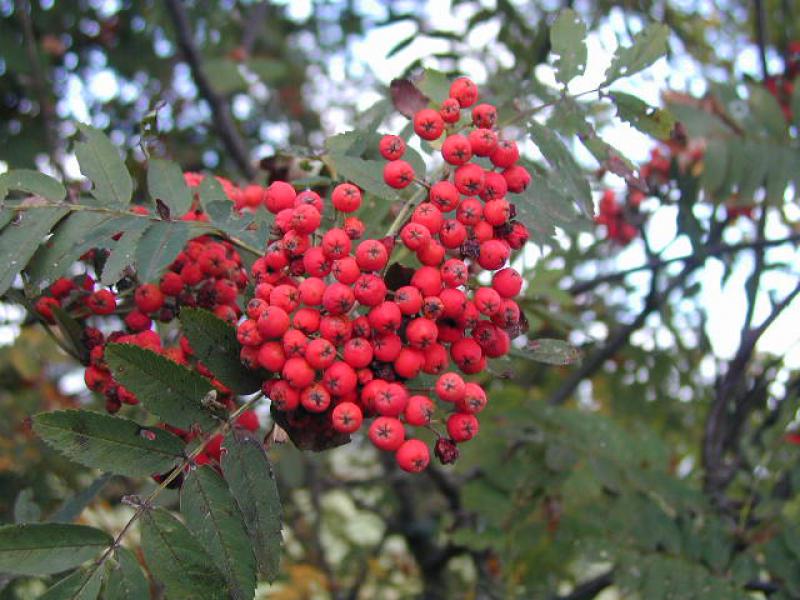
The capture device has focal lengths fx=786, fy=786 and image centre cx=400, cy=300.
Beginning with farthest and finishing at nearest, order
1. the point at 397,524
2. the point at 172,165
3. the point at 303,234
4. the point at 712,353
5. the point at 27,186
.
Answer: the point at 397,524, the point at 712,353, the point at 172,165, the point at 27,186, the point at 303,234

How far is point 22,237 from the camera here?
146 centimetres

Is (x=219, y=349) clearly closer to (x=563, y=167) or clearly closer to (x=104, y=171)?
(x=104, y=171)

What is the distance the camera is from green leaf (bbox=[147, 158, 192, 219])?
1.63 metres

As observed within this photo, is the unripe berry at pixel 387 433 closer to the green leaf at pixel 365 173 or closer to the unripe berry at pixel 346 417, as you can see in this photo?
the unripe berry at pixel 346 417

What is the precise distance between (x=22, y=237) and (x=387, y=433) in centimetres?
78

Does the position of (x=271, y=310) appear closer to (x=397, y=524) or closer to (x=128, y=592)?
(x=128, y=592)

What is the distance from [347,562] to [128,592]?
3146 millimetres


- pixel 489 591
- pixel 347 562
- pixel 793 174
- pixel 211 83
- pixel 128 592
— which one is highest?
pixel 793 174

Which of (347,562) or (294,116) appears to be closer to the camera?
(347,562)

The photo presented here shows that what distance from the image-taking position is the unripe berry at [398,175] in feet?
4.82

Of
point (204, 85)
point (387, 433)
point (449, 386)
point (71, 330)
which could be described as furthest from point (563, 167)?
point (204, 85)

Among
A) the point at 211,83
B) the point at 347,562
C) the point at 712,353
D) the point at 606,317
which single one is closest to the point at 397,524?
the point at 347,562

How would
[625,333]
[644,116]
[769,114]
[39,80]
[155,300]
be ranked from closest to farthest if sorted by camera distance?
[155,300], [644,116], [769,114], [625,333], [39,80]

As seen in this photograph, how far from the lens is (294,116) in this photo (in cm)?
579
